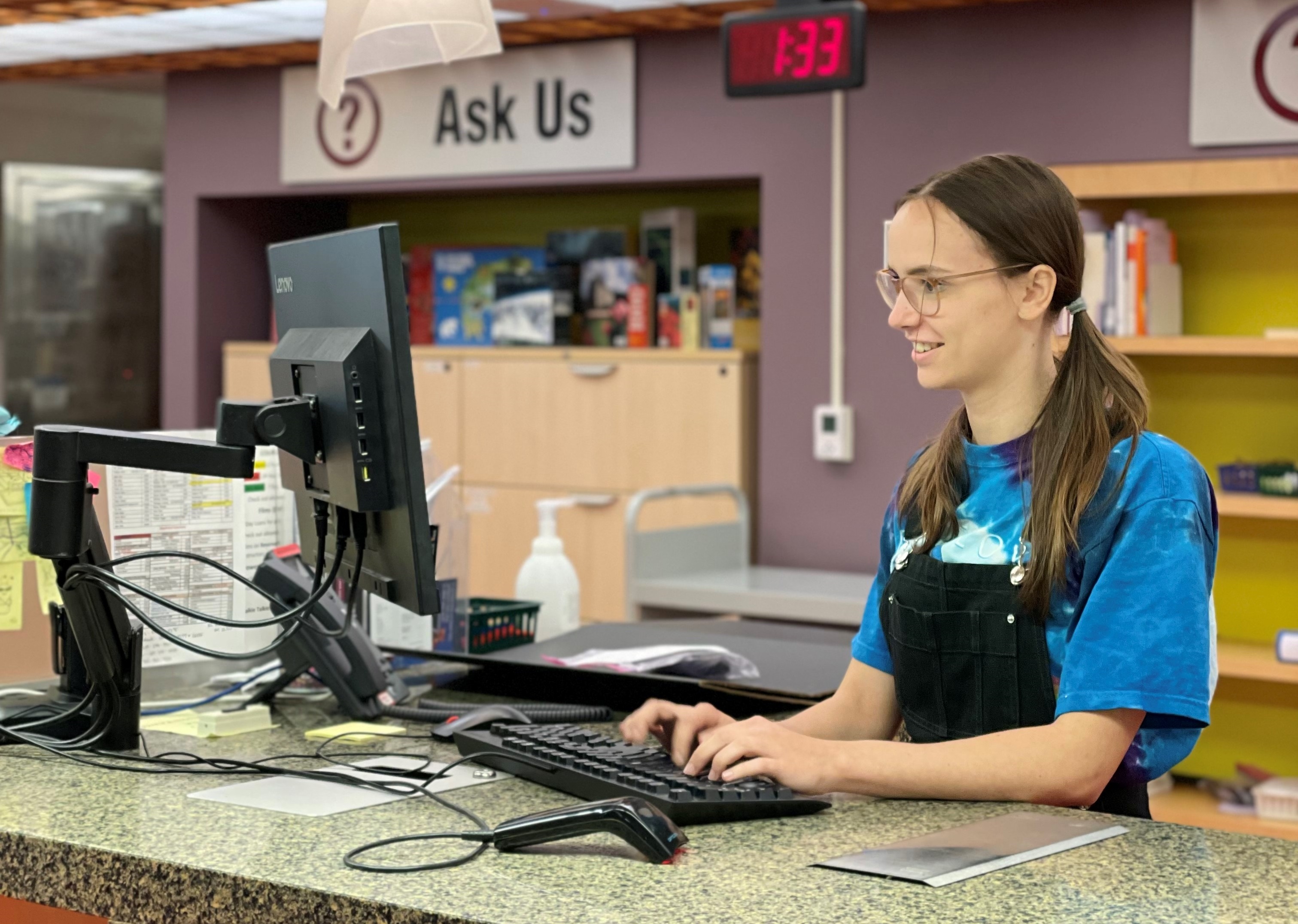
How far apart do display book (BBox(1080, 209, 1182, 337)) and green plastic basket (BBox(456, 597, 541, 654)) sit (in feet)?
6.70

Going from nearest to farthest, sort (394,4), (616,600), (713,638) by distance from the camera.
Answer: (394,4) < (713,638) < (616,600)

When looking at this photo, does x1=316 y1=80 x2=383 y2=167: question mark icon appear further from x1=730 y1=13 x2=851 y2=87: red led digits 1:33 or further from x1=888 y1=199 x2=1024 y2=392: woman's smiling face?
x1=888 y1=199 x2=1024 y2=392: woman's smiling face

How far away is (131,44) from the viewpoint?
16.4ft

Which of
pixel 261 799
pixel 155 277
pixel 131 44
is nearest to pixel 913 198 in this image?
pixel 261 799

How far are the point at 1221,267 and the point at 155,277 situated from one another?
4484mm

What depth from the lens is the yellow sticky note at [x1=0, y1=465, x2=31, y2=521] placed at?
183 cm

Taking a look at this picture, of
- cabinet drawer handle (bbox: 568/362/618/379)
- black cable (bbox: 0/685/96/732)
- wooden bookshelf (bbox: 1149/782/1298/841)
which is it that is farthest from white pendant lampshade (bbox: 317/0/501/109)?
cabinet drawer handle (bbox: 568/362/618/379)

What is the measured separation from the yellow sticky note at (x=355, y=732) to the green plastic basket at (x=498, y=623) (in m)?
0.29

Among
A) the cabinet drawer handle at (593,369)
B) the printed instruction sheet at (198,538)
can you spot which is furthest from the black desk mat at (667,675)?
the cabinet drawer handle at (593,369)

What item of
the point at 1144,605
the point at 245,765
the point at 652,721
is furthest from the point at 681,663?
the point at 1144,605

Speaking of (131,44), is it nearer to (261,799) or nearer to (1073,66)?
(1073,66)

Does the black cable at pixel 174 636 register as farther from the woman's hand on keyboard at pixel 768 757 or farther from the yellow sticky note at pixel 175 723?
the woman's hand on keyboard at pixel 768 757

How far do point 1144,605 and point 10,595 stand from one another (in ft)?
4.28

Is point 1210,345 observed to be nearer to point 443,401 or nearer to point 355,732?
point 443,401
